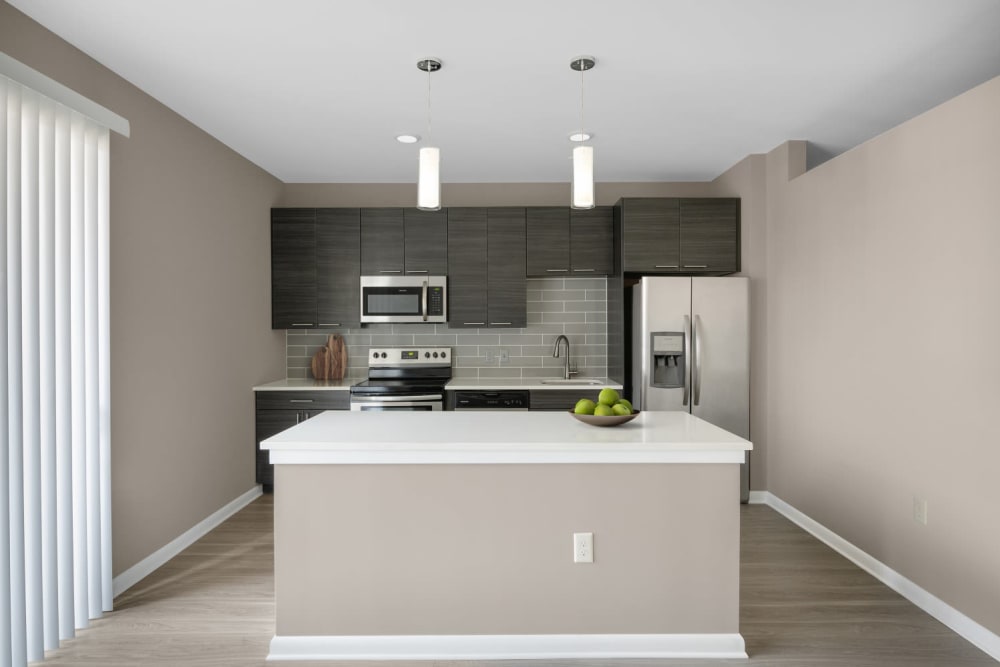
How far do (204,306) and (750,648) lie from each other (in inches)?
140

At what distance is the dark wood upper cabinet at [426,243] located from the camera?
5109 millimetres

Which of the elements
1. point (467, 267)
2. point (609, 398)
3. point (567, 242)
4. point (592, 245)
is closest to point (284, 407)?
point (467, 267)

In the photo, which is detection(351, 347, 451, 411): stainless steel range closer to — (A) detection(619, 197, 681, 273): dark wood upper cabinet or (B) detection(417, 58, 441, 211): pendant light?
(A) detection(619, 197, 681, 273): dark wood upper cabinet

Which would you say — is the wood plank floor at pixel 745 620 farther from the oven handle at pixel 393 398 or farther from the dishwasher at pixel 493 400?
the dishwasher at pixel 493 400

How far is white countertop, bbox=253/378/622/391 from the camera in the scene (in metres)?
4.78

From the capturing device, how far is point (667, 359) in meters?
4.54

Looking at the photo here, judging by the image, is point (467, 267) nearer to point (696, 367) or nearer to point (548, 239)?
point (548, 239)

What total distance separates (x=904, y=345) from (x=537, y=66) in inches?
89.1

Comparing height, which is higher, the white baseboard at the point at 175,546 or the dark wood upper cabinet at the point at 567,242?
the dark wood upper cabinet at the point at 567,242

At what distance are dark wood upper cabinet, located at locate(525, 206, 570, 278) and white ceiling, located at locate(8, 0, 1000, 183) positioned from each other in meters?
0.78

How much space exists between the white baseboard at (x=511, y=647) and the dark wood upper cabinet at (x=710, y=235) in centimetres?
300

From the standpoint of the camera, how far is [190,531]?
373 cm

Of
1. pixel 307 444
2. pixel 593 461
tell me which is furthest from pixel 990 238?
pixel 307 444

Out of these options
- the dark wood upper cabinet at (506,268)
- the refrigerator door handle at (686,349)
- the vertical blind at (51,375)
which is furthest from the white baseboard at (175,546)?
the refrigerator door handle at (686,349)
